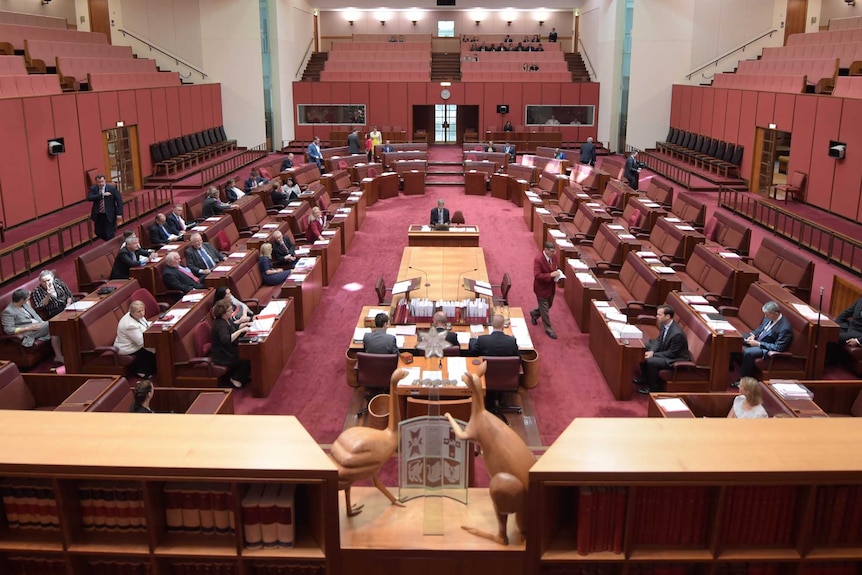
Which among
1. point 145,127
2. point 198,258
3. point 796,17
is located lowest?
point 198,258

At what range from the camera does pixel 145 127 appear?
21391 mm

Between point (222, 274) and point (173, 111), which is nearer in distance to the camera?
point (222, 274)

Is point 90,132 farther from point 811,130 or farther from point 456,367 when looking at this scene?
point 811,130

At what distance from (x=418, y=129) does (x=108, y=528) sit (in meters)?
30.4

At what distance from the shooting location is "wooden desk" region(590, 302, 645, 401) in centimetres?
824

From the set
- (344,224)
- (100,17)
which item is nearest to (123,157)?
(100,17)

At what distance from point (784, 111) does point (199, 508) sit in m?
18.9

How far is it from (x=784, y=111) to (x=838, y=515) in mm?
17501

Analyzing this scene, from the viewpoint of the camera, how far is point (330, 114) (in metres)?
30.0

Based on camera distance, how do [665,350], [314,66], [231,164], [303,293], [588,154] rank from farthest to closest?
[314,66]
[231,164]
[588,154]
[303,293]
[665,350]

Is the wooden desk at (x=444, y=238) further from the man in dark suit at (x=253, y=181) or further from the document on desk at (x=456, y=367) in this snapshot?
the document on desk at (x=456, y=367)

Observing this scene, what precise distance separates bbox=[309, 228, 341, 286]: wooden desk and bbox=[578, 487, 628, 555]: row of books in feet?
29.8

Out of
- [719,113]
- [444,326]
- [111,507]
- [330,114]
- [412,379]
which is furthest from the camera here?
[330,114]

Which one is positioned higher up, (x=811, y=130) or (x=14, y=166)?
(x=811, y=130)
